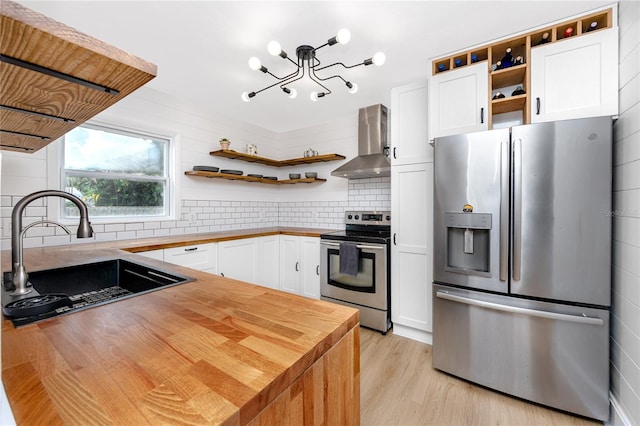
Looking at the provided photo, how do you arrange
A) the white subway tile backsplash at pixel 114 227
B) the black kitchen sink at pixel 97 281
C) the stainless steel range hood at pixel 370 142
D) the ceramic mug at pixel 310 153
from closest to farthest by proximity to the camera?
the black kitchen sink at pixel 97 281 < the white subway tile backsplash at pixel 114 227 < the stainless steel range hood at pixel 370 142 < the ceramic mug at pixel 310 153

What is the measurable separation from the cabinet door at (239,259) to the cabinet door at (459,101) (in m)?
2.20

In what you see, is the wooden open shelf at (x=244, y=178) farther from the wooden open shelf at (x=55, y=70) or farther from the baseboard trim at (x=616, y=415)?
the baseboard trim at (x=616, y=415)

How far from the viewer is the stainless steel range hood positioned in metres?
3.20

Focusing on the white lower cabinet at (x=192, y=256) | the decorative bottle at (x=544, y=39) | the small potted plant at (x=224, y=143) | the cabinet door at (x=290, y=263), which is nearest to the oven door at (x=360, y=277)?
the cabinet door at (x=290, y=263)

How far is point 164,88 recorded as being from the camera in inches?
114

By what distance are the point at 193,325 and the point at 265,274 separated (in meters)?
2.66

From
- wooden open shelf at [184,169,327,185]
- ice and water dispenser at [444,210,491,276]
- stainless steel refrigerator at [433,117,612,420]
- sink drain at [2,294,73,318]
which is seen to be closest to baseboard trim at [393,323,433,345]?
stainless steel refrigerator at [433,117,612,420]

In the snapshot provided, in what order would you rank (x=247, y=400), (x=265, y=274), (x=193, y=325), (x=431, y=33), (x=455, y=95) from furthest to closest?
(x=265, y=274), (x=455, y=95), (x=431, y=33), (x=193, y=325), (x=247, y=400)

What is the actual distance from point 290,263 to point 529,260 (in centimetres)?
244

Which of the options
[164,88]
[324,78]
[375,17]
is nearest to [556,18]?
[375,17]

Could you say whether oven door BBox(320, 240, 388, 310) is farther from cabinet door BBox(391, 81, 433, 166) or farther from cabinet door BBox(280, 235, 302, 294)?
cabinet door BBox(391, 81, 433, 166)

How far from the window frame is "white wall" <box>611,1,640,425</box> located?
12.1 feet

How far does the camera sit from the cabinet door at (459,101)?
6.73 feet

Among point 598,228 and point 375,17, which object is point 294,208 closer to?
point 375,17
